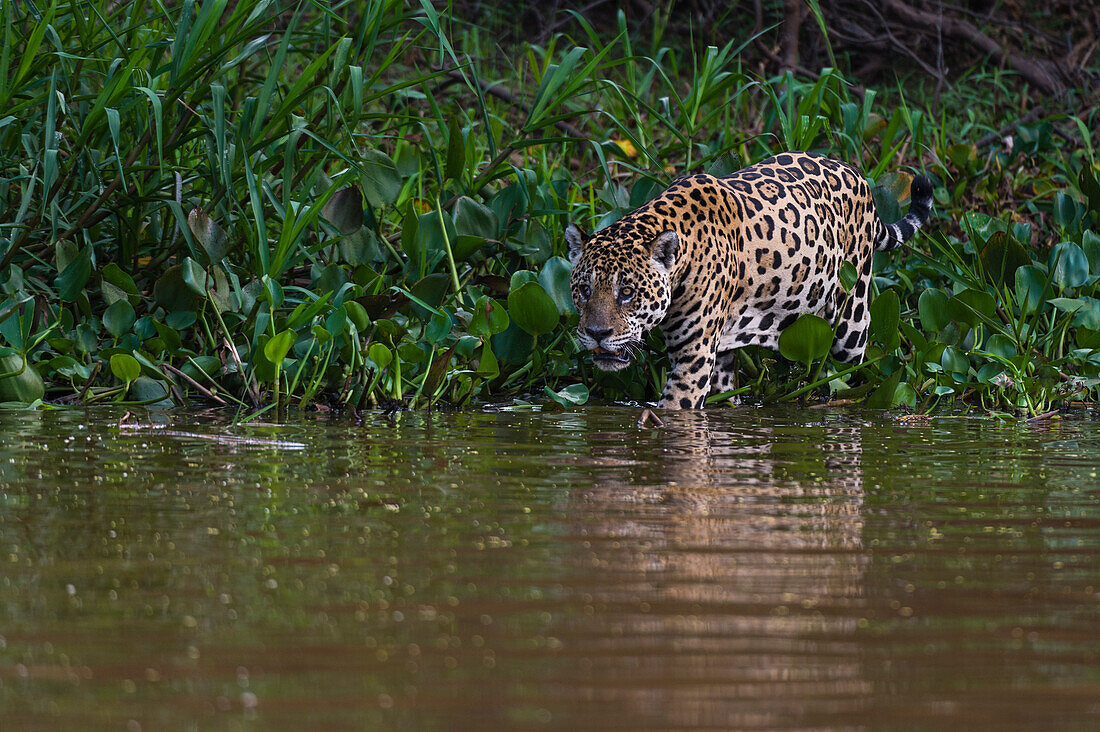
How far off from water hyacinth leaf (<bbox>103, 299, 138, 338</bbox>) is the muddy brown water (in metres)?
1.19

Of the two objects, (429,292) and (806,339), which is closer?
(429,292)

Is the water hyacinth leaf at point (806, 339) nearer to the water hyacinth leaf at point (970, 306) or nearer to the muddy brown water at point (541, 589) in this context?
the water hyacinth leaf at point (970, 306)

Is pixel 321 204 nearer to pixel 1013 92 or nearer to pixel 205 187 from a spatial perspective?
pixel 205 187

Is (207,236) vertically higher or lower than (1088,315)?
higher

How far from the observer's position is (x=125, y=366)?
15.3 feet

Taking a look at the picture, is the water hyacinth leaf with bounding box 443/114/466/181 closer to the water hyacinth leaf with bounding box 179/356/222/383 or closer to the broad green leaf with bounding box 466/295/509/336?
the broad green leaf with bounding box 466/295/509/336

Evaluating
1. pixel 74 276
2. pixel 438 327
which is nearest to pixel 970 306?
pixel 438 327

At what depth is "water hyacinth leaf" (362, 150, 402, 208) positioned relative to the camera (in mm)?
5398

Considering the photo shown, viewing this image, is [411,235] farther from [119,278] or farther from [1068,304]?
[1068,304]

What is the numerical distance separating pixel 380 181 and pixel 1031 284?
9.06ft

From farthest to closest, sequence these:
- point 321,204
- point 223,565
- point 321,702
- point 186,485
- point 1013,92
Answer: point 1013,92 < point 321,204 < point 186,485 < point 223,565 < point 321,702

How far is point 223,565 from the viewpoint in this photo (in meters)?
2.31

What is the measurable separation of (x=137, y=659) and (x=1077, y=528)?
1.86 metres

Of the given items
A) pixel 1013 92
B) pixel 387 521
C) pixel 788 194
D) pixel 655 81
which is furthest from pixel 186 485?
pixel 1013 92
